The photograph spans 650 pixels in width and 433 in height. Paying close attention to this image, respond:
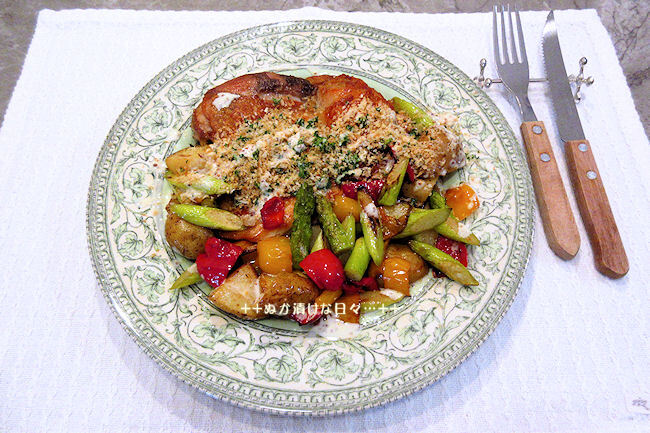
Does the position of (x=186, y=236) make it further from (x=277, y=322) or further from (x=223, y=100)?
(x=223, y=100)

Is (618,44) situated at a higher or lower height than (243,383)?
higher

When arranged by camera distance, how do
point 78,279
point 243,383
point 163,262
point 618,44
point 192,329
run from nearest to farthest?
point 243,383, point 192,329, point 163,262, point 78,279, point 618,44

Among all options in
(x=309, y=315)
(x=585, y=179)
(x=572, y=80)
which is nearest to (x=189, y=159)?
(x=309, y=315)

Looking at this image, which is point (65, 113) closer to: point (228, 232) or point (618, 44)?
point (228, 232)

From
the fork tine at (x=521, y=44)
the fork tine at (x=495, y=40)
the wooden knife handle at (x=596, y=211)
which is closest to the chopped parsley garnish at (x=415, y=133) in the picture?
the wooden knife handle at (x=596, y=211)

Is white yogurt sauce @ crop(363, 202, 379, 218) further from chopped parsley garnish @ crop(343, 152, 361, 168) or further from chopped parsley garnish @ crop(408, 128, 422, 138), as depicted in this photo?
chopped parsley garnish @ crop(408, 128, 422, 138)

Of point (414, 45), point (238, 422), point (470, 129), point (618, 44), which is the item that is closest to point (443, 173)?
point (470, 129)

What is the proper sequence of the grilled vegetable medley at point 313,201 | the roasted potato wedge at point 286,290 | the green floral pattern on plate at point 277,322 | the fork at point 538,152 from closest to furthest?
the green floral pattern on plate at point 277,322, the roasted potato wedge at point 286,290, the grilled vegetable medley at point 313,201, the fork at point 538,152

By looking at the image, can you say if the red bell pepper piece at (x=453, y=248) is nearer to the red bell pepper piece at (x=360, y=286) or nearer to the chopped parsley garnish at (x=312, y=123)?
the red bell pepper piece at (x=360, y=286)
